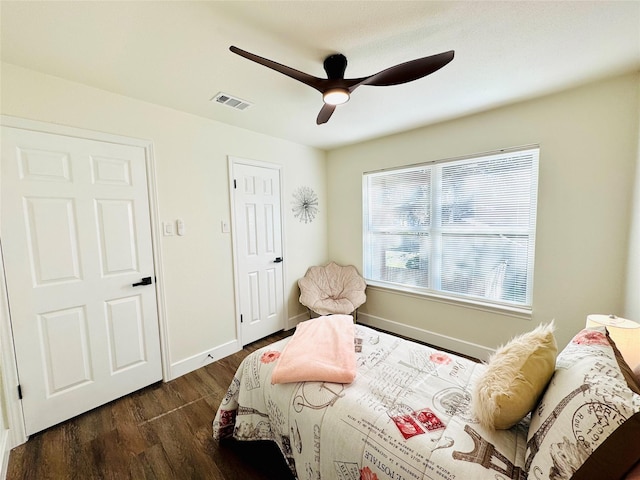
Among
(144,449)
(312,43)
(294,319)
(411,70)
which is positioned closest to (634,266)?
(411,70)

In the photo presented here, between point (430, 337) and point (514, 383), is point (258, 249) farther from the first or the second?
point (514, 383)

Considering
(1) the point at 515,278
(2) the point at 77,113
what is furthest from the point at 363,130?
(2) the point at 77,113

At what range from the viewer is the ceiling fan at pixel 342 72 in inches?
51.1

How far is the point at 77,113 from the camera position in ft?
6.06

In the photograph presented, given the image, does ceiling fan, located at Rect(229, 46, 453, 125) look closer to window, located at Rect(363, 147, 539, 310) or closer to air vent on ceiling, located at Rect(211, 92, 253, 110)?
air vent on ceiling, located at Rect(211, 92, 253, 110)

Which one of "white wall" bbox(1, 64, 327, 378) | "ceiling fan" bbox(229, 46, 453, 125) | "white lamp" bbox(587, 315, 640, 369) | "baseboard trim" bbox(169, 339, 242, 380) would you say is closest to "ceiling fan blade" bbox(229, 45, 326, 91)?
"ceiling fan" bbox(229, 46, 453, 125)

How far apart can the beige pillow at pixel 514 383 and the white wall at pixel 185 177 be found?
232 centimetres

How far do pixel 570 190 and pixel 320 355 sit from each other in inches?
92.0

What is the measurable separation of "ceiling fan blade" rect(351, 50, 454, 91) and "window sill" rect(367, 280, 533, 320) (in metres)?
2.17

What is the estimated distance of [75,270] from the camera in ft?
6.17

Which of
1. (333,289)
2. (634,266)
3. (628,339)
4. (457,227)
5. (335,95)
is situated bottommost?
(333,289)

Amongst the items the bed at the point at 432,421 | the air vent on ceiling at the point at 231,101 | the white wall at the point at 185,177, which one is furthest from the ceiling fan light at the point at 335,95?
the bed at the point at 432,421

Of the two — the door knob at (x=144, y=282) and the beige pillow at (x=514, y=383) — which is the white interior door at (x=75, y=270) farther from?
the beige pillow at (x=514, y=383)

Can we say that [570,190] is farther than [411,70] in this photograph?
Yes
